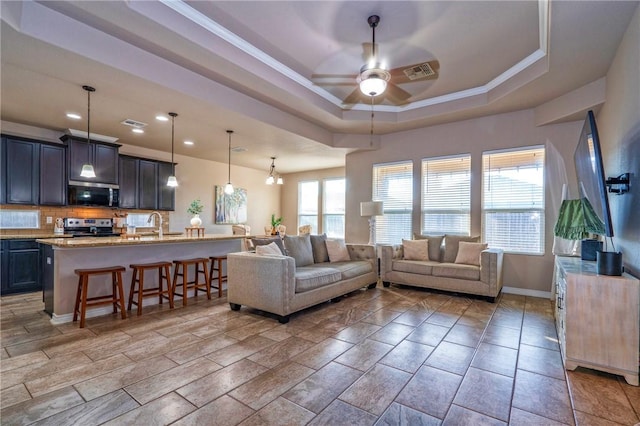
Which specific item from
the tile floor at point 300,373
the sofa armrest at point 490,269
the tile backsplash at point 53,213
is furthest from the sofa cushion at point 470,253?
the tile backsplash at point 53,213

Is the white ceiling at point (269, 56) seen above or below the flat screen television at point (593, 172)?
above

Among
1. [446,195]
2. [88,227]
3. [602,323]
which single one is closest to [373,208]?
[446,195]

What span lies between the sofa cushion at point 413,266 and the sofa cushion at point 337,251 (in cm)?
83

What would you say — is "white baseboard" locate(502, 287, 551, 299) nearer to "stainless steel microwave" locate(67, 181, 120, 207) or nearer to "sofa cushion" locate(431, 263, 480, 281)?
"sofa cushion" locate(431, 263, 480, 281)

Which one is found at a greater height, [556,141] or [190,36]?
[190,36]

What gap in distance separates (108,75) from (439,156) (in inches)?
201

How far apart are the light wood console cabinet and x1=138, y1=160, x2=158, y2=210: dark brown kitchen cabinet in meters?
6.88

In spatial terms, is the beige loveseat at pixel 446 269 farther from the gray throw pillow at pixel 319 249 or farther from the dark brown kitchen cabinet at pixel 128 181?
the dark brown kitchen cabinet at pixel 128 181

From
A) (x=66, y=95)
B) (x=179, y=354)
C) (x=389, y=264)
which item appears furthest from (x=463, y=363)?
(x=66, y=95)

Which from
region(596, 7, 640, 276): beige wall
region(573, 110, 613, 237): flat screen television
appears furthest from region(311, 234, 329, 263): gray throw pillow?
region(596, 7, 640, 276): beige wall

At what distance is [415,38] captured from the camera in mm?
3357

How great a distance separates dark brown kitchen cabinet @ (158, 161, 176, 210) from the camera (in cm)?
662

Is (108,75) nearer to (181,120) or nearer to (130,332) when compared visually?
(181,120)

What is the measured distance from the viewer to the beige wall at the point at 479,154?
15.3ft
